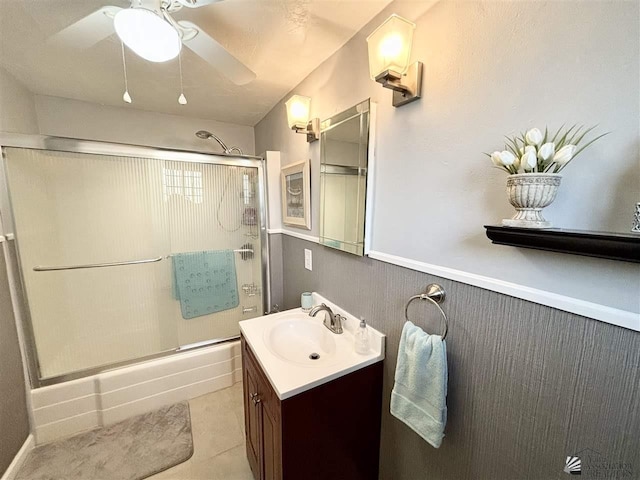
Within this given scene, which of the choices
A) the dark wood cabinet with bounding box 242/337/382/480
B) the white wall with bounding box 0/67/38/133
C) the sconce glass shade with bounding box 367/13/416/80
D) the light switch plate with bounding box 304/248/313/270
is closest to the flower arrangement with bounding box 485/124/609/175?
the sconce glass shade with bounding box 367/13/416/80

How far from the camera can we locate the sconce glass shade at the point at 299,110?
148 cm

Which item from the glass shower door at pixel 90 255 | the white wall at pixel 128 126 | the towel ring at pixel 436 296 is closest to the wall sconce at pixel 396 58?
the towel ring at pixel 436 296

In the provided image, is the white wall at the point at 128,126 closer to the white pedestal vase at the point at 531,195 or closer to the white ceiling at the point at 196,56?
the white ceiling at the point at 196,56

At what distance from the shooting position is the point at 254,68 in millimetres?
1479

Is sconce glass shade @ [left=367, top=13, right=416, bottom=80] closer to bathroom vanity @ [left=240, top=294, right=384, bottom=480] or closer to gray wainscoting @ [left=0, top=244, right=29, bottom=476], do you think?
bathroom vanity @ [left=240, top=294, right=384, bottom=480]

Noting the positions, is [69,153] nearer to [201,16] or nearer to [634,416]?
[201,16]

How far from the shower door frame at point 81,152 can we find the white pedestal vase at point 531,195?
71.0 inches

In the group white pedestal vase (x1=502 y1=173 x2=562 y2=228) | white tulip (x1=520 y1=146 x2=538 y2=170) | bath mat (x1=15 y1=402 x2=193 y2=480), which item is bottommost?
bath mat (x1=15 y1=402 x2=193 y2=480)

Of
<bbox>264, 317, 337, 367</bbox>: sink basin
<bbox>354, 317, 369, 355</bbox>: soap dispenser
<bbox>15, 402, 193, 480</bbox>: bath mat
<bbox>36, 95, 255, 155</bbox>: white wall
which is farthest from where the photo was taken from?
<bbox>36, 95, 255, 155</bbox>: white wall

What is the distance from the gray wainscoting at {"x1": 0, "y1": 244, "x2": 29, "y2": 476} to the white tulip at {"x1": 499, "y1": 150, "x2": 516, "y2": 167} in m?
2.34

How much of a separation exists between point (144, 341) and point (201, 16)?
7.17 feet

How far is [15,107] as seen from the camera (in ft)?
5.20

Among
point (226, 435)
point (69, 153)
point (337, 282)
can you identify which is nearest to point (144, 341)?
point (226, 435)

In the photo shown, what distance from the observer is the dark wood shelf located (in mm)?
451
